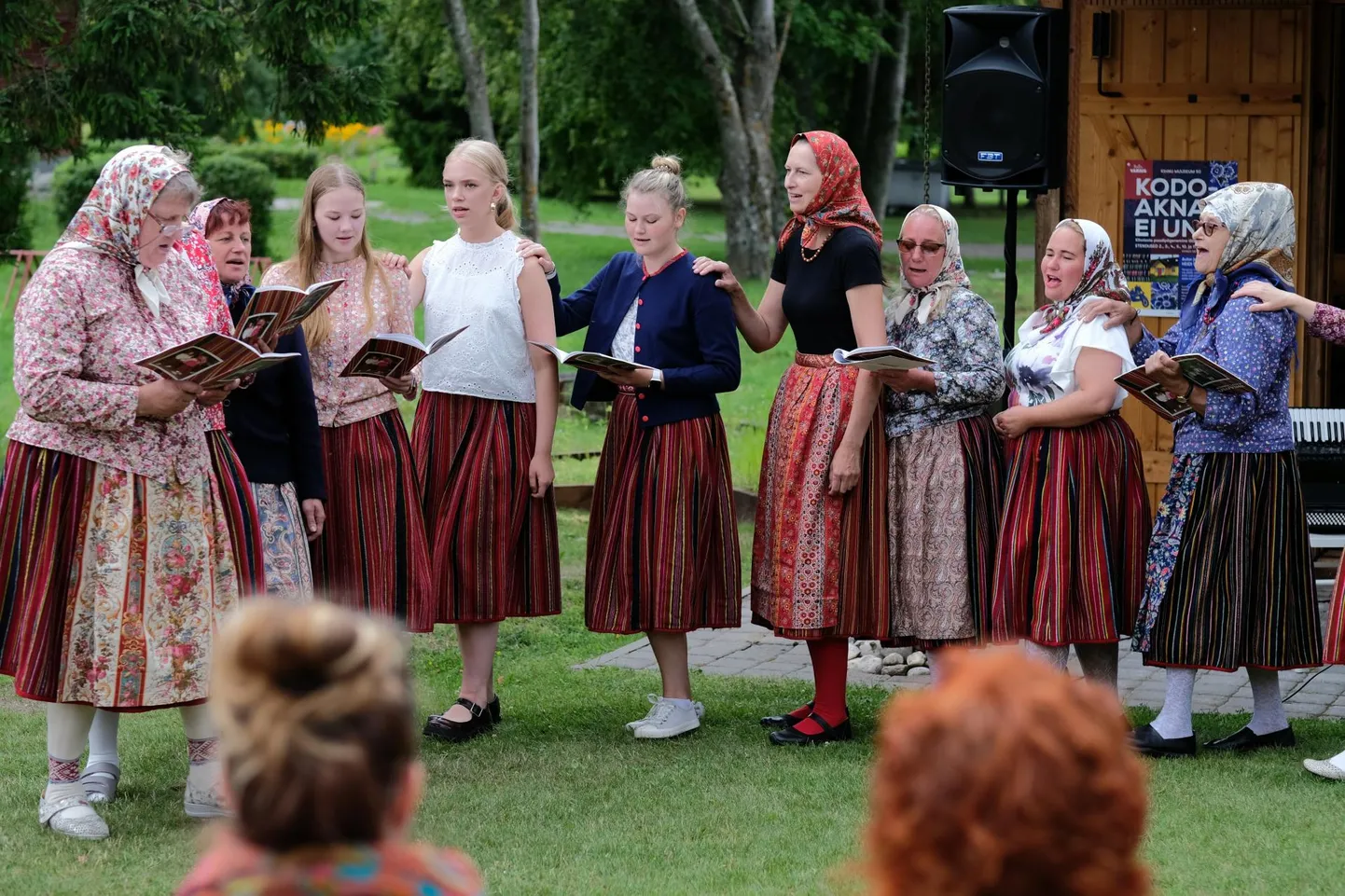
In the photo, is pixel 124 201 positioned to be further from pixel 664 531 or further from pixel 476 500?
pixel 664 531

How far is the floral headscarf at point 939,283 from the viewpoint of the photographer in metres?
5.39

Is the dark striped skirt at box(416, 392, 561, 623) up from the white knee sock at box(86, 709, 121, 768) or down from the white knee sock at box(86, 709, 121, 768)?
up

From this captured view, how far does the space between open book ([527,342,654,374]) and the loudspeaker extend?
2.37m

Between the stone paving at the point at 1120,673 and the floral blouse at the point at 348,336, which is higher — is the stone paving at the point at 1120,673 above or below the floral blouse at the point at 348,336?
below

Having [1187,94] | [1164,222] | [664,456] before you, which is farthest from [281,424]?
[1187,94]

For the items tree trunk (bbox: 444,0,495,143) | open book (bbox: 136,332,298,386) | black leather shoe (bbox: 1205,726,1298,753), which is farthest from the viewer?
tree trunk (bbox: 444,0,495,143)

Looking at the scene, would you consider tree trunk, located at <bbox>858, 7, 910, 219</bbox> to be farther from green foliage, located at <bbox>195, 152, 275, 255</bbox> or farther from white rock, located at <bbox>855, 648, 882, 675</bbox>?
white rock, located at <bbox>855, 648, 882, 675</bbox>

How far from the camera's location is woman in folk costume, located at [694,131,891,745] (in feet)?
17.3

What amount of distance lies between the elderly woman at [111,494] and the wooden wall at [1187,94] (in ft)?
16.9

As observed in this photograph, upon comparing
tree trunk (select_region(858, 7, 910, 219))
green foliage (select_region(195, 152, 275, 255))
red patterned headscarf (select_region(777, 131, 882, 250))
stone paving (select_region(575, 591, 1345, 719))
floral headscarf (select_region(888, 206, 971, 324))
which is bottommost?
stone paving (select_region(575, 591, 1345, 719))

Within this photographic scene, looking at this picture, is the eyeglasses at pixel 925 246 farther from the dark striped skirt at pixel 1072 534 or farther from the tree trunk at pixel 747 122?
the tree trunk at pixel 747 122

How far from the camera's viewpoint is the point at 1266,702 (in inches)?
207

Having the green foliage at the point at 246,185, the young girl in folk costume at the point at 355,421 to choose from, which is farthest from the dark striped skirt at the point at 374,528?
the green foliage at the point at 246,185

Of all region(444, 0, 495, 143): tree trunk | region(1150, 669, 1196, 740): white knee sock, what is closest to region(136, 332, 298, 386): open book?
region(1150, 669, 1196, 740): white knee sock
